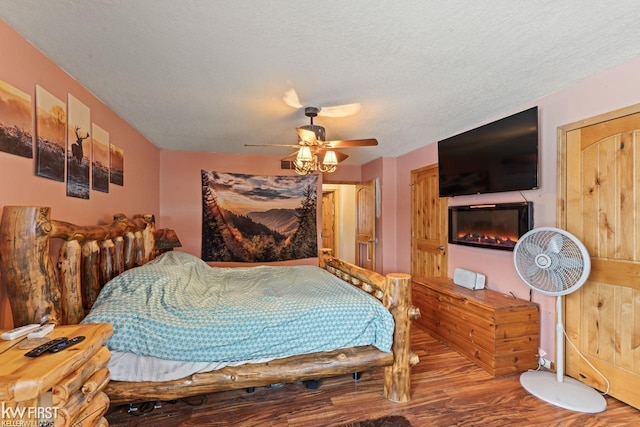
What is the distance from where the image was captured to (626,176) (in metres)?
1.97

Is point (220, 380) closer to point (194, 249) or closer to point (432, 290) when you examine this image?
point (432, 290)

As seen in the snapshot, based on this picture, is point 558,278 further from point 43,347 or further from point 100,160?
point 100,160

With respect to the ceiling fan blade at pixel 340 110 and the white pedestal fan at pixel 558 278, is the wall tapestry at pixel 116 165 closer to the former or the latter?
the ceiling fan blade at pixel 340 110

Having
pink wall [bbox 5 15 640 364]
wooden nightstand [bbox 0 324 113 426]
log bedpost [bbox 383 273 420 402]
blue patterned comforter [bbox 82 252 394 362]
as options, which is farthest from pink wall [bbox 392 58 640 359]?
wooden nightstand [bbox 0 324 113 426]

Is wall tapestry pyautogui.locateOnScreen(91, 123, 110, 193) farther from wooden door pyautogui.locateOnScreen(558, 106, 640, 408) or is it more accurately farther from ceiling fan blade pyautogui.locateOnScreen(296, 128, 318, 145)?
wooden door pyautogui.locateOnScreen(558, 106, 640, 408)

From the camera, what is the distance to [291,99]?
2416mm

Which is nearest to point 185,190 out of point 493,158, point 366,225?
point 366,225

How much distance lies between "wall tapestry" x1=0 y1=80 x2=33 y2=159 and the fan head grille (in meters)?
3.35

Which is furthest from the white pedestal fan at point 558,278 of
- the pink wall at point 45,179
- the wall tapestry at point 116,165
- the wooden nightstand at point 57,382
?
the wall tapestry at point 116,165

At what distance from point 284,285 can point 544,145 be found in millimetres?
2603

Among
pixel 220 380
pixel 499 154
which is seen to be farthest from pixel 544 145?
pixel 220 380

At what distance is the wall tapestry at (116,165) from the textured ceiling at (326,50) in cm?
37

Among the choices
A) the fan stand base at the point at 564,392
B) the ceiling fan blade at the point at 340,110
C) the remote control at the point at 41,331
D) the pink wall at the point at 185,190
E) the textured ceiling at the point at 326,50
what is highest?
the textured ceiling at the point at 326,50

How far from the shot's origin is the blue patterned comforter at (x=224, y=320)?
167 cm
